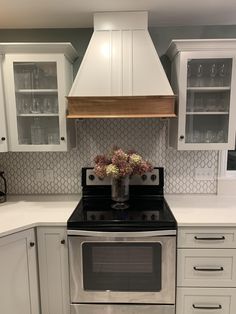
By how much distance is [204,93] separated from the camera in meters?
2.00

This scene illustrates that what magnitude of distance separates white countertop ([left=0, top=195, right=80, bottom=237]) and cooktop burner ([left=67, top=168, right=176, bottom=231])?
0.09m

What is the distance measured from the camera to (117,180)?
6.59 ft

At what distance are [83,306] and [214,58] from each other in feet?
6.63

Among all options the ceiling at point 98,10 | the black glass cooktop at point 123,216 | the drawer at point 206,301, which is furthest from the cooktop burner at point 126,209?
the ceiling at point 98,10

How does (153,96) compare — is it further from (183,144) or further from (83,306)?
(83,306)

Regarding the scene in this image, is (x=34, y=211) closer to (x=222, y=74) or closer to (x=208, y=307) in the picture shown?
(x=208, y=307)

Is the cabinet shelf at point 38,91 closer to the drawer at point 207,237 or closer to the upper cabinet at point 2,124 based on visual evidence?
the upper cabinet at point 2,124

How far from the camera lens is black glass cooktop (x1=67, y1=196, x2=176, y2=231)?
1.73 meters

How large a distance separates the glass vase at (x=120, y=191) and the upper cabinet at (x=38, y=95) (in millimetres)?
484

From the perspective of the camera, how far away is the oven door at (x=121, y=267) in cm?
175

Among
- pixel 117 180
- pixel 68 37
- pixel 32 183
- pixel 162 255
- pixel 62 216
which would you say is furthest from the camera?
pixel 32 183

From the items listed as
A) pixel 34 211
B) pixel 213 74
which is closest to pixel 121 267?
pixel 34 211

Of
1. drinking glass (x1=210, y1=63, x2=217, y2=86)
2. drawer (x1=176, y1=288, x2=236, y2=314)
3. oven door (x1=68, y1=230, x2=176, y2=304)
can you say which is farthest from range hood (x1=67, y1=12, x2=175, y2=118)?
drawer (x1=176, y1=288, x2=236, y2=314)

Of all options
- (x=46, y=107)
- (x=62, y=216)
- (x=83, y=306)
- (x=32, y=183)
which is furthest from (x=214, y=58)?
(x=83, y=306)
